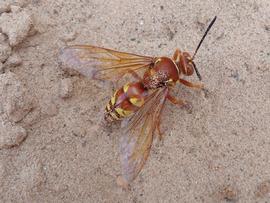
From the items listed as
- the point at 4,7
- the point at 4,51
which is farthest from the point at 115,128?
the point at 4,7

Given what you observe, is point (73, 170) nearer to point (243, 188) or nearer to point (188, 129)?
point (188, 129)

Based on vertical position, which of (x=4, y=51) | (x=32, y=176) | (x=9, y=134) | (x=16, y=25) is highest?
(x=16, y=25)

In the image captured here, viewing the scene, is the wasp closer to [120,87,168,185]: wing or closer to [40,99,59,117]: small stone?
[120,87,168,185]: wing

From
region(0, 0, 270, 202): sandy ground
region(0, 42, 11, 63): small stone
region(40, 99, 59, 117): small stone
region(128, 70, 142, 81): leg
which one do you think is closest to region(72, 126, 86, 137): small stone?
region(0, 0, 270, 202): sandy ground

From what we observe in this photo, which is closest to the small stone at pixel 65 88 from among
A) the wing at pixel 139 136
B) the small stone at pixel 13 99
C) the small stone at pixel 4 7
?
the small stone at pixel 13 99

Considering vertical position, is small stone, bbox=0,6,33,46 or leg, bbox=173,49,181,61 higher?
leg, bbox=173,49,181,61

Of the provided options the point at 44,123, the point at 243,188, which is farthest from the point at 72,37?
the point at 243,188

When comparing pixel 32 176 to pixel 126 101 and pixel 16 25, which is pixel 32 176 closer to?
pixel 126 101
